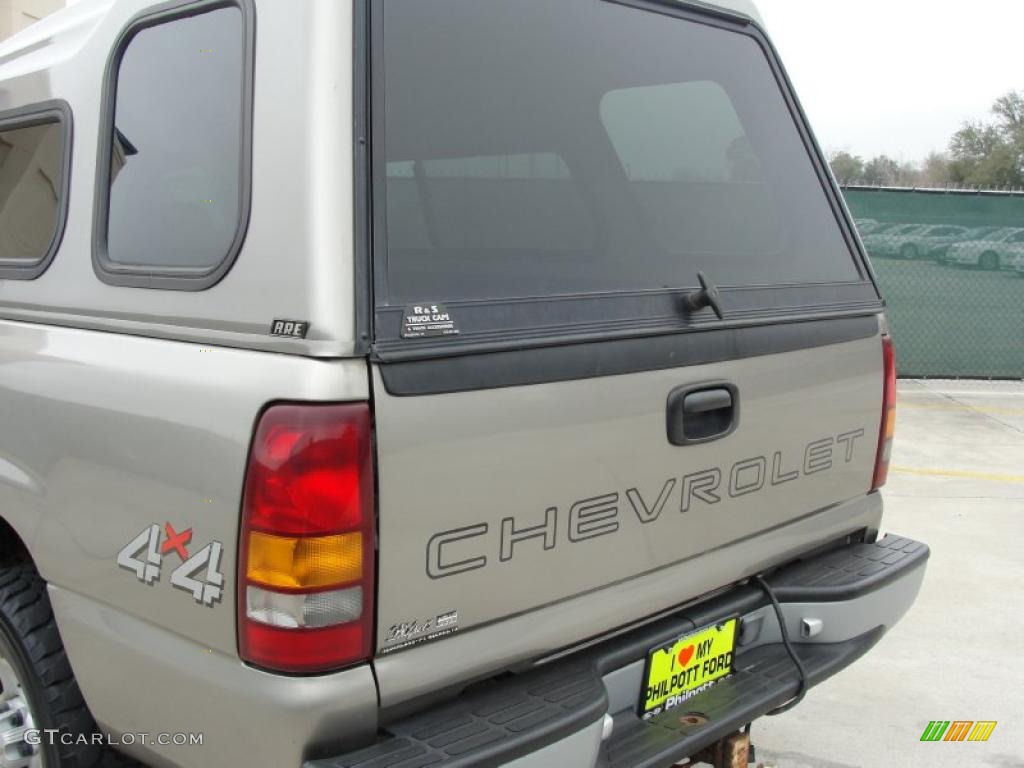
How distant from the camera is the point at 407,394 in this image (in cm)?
176

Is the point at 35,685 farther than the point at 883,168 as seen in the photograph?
Result: No

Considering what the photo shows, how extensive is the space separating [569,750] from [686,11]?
1.91 metres

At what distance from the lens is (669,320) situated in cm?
225

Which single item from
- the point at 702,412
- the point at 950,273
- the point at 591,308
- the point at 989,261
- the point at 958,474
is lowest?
the point at 958,474

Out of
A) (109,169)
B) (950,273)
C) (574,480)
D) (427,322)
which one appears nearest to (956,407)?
(950,273)

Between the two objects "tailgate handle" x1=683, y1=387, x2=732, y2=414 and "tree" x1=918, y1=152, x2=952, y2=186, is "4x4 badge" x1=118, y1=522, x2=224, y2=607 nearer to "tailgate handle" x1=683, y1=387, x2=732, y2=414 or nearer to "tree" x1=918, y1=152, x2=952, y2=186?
"tailgate handle" x1=683, y1=387, x2=732, y2=414

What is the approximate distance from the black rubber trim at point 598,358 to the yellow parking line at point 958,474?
4308mm

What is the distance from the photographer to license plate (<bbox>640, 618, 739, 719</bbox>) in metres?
2.28

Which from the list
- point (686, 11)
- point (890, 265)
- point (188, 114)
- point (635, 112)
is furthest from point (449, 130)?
point (890, 265)

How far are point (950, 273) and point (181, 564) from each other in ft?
30.7

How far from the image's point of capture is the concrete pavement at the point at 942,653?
10.6 feet

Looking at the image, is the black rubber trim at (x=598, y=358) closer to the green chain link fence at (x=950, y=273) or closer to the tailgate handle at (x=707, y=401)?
the tailgate handle at (x=707, y=401)

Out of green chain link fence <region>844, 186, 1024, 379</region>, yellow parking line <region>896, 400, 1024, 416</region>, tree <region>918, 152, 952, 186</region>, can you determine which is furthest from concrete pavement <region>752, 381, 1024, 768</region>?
tree <region>918, 152, 952, 186</region>

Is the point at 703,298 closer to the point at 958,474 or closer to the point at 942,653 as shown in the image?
the point at 942,653
